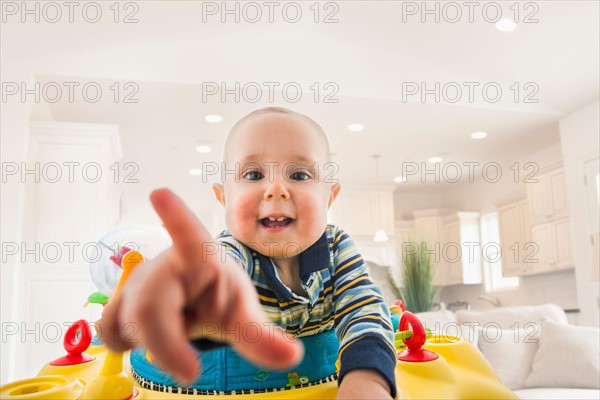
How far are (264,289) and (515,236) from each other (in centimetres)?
545

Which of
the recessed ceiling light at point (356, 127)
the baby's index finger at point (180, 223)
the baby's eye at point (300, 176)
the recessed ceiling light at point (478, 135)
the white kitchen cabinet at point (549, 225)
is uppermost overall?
the recessed ceiling light at point (356, 127)

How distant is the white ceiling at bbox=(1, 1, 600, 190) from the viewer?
10.6 feet

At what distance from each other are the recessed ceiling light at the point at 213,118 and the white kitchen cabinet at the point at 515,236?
10.2 ft

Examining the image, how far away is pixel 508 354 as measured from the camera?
2.89 meters

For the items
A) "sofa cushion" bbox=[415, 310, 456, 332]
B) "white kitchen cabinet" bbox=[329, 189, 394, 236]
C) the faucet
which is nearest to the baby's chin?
"sofa cushion" bbox=[415, 310, 456, 332]

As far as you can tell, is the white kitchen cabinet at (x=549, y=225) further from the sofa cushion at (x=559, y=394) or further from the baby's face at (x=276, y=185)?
the baby's face at (x=276, y=185)

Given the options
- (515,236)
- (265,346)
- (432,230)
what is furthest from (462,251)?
(265,346)

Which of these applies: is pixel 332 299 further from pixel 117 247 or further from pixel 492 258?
pixel 492 258

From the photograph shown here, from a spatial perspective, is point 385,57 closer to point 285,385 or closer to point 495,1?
point 495,1

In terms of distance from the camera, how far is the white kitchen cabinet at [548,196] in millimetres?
4641

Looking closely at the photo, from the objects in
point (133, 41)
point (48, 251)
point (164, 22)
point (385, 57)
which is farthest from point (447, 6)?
point (48, 251)

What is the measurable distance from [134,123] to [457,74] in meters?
2.44

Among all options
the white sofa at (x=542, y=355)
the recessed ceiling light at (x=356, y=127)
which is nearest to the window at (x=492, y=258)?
the recessed ceiling light at (x=356, y=127)

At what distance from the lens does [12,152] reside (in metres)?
3.24
